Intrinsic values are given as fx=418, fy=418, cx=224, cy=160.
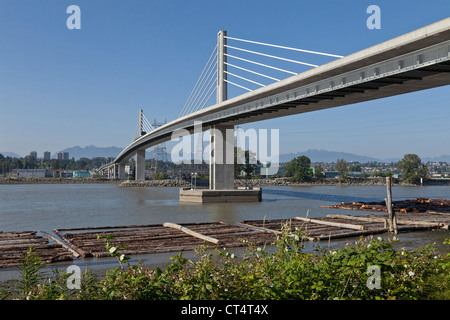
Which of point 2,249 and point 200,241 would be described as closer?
point 2,249

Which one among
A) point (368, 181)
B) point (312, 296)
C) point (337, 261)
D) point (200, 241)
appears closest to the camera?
point (312, 296)

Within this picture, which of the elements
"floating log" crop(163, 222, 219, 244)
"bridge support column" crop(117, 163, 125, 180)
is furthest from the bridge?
"bridge support column" crop(117, 163, 125, 180)

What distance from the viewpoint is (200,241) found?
14.9 m

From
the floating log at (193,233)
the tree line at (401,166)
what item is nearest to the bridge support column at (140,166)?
the tree line at (401,166)

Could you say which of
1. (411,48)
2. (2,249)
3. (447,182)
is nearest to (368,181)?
(447,182)

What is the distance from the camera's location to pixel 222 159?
138 feet

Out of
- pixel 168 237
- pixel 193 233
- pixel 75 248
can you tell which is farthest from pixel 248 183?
pixel 75 248

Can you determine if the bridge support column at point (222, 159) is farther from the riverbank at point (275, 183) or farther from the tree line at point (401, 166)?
the tree line at point (401, 166)

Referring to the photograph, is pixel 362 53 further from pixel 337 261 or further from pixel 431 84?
pixel 337 261

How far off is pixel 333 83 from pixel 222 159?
19.2m

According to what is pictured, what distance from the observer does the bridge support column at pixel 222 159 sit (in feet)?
137

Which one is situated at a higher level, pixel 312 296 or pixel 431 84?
pixel 431 84
